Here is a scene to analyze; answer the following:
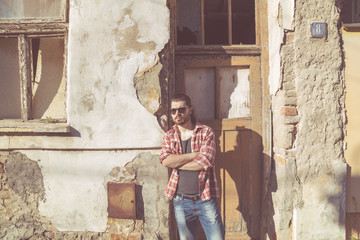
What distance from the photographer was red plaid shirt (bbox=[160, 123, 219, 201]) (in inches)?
105

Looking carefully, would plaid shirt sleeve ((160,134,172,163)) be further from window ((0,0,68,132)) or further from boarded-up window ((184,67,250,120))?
window ((0,0,68,132))

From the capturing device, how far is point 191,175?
2.72m

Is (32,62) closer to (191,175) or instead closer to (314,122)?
(191,175)

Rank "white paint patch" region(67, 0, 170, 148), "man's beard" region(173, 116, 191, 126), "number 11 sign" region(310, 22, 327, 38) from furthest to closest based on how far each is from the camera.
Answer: "white paint patch" region(67, 0, 170, 148), "number 11 sign" region(310, 22, 327, 38), "man's beard" region(173, 116, 191, 126)

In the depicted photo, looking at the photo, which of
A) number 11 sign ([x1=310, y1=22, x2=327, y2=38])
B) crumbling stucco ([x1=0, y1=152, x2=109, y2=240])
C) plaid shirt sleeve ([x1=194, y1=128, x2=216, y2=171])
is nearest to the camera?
plaid shirt sleeve ([x1=194, y1=128, x2=216, y2=171])

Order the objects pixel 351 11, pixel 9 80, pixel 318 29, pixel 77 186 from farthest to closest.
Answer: pixel 9 80 < pixel 351 11 < pixel 77 186 < pixel 318 29

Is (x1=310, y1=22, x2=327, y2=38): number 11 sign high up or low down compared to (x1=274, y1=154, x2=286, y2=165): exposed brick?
up

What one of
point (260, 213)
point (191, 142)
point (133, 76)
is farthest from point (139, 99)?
point (260, 213)

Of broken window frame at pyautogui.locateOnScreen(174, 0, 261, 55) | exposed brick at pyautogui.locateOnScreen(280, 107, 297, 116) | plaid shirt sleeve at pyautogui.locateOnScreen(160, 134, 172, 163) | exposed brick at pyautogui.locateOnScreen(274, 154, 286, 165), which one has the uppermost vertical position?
broken window frame at pyautogui.locateOnScreen(174, 0, 261, 55)

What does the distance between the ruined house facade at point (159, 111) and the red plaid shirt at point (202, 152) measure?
1.27 feet

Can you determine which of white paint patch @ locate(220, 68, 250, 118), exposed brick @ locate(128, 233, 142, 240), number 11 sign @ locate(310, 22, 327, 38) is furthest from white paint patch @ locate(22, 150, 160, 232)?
number 11 sign @ locate(310, 22, 327, 38)

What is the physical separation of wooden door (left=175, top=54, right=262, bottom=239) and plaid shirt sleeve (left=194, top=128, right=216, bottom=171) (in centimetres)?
76

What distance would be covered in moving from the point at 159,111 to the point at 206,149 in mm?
777

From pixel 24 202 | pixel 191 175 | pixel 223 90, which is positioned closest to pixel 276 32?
pixel 223 90
